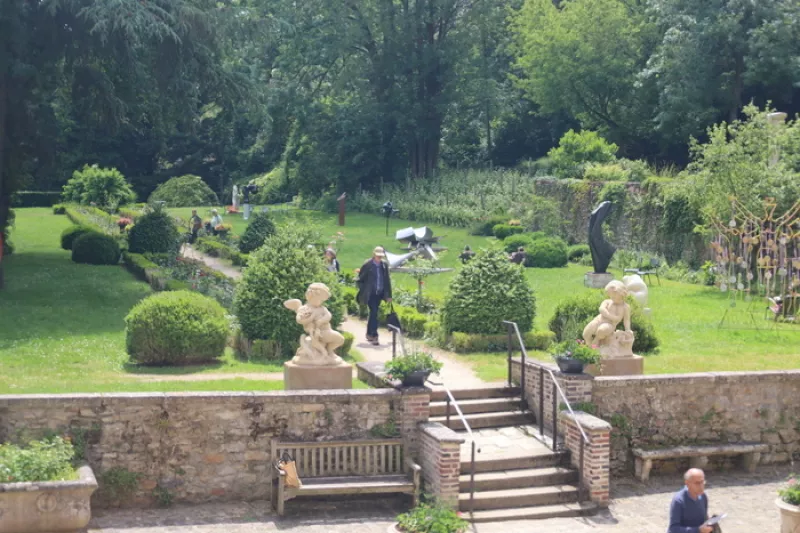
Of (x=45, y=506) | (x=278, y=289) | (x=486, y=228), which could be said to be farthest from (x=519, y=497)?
(x=486, y=228)

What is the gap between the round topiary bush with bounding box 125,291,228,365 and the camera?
16.6m

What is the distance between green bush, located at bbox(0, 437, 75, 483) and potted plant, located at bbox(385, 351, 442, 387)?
398 cm

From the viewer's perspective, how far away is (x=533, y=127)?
5531cm

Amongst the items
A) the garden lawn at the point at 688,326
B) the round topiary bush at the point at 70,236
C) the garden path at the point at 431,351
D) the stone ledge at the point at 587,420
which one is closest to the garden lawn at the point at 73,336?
the garden path at the point at 431,351

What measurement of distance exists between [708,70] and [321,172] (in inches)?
728

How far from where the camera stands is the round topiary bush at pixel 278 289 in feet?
57.1

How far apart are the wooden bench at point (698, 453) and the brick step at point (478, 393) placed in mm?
1838

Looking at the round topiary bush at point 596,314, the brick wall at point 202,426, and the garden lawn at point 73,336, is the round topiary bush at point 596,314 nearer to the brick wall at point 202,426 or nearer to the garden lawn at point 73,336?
the garden lawn at point 73,336

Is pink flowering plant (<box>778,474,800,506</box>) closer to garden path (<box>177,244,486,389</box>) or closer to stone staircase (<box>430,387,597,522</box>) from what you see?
stone staircase (<box>430,387,597,522</box>)

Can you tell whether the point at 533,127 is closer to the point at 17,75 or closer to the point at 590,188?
the point at 590,188

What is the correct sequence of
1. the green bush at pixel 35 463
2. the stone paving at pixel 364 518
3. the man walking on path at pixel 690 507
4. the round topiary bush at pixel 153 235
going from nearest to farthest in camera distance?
the man walking on path at pixel 690 507 → the green bush at pixel 35 463 → the stone paving at pixel 364 518 → the round topiary bush at pixel 153 235

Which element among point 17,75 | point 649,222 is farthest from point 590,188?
point 17,75

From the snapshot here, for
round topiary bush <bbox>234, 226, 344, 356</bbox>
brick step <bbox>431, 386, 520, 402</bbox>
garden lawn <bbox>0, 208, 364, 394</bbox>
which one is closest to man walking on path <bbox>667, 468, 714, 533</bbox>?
brick step <bbox>431, 386, 520, 402</bbox>

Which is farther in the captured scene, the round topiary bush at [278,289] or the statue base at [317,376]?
the round topiary bush at [278,289]
